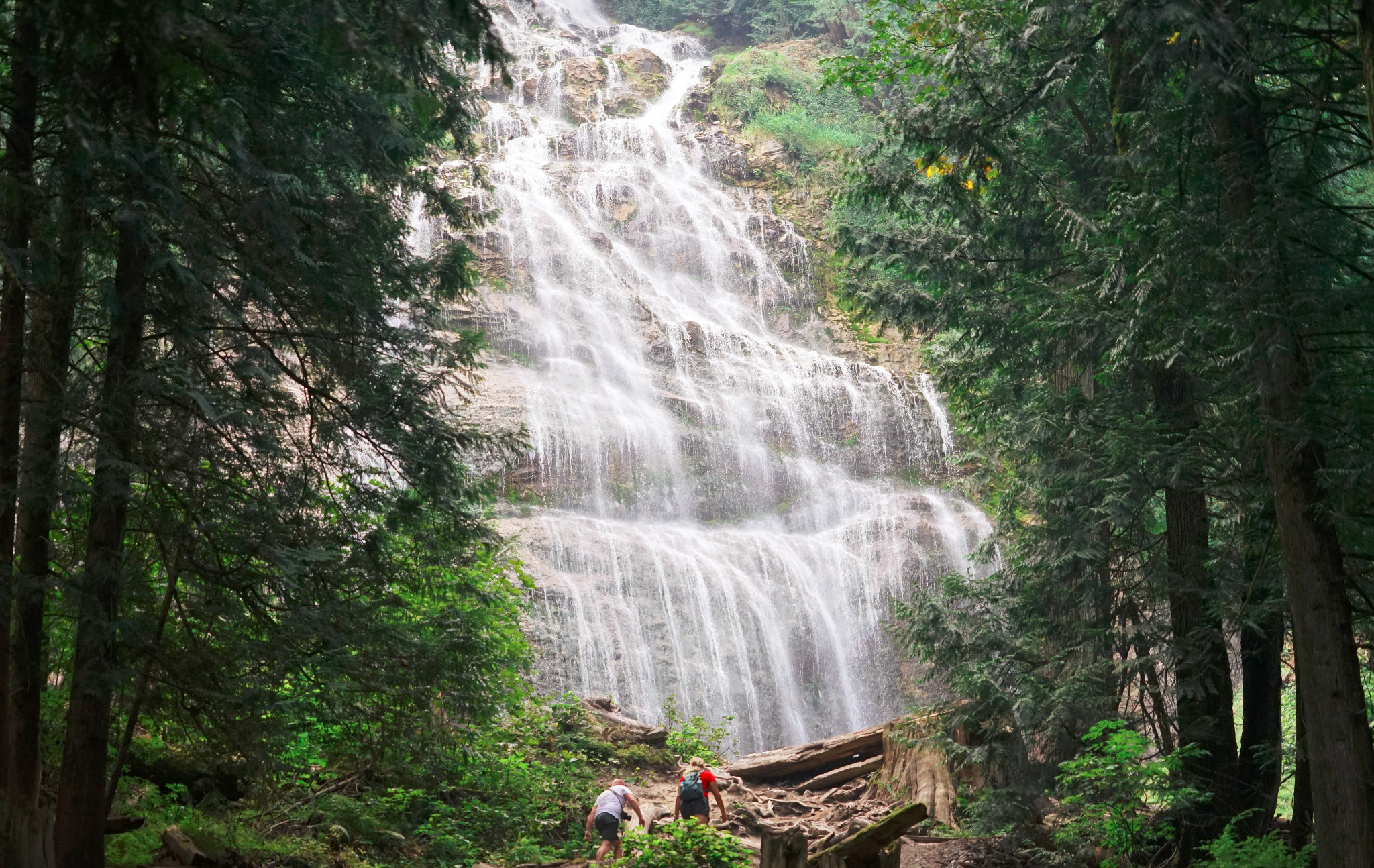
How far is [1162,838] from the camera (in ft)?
27.7

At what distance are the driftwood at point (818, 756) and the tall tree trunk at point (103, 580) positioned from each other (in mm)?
9835

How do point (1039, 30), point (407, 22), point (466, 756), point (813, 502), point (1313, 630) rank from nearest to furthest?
point (407, 22)
point (1313, 630)
point (466, 756)
point (1039, 30)
point (813, 502)

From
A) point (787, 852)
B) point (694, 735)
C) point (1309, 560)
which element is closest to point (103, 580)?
point (787, 852)

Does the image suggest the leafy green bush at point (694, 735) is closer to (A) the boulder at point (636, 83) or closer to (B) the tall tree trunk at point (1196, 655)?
(B) the tall tree trunk at point (1196, 655)

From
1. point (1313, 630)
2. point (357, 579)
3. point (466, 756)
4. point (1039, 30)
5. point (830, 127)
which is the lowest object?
point (466, 756)

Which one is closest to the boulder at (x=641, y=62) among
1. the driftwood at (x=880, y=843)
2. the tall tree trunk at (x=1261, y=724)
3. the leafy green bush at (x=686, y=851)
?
the tall tree trunk at (x=1261, y=724)

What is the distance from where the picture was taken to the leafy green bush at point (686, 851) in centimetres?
800

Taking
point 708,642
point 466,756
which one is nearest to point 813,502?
point 708,642

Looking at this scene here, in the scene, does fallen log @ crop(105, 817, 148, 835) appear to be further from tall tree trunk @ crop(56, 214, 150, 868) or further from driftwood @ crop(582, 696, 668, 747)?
driftwood @ crop(582, 696, 668, 747)

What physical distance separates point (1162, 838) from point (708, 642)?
39.0 feet

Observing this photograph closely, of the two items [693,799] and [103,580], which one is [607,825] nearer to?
[693,799]

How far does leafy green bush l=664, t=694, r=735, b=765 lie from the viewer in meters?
15.8

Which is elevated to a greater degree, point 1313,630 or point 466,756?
point 1313,630

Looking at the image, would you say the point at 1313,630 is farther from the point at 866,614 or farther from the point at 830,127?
the point at 830,127
